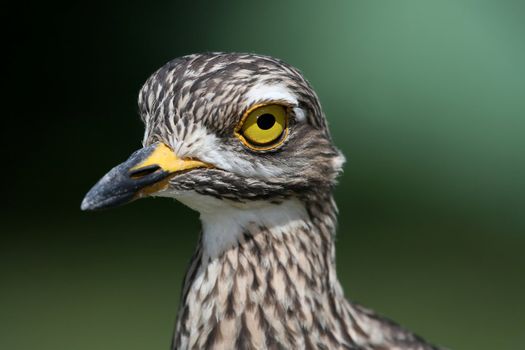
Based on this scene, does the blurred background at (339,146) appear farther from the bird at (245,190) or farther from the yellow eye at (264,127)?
the yellow eye at (264,127)

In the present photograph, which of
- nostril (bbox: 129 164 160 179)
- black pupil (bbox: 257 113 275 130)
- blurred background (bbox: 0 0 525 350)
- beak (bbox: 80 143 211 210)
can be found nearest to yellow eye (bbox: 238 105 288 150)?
black pupil (bbox: 257 113 275 130)

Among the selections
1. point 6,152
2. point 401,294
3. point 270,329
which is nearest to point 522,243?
point 401,294

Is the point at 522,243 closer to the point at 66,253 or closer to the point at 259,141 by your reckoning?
the point at 66,253

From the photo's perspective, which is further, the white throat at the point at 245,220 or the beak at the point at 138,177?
the white throat at the point at 245,220

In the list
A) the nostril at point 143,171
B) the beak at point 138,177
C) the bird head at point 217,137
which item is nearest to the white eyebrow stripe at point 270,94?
the bird head at point 217,137

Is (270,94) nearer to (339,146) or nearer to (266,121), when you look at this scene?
(266,121)

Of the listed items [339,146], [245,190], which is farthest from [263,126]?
[339,146]

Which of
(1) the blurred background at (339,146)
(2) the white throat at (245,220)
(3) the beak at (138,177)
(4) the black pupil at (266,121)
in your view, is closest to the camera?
(3) the beak at (138,177)
